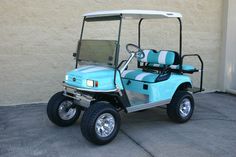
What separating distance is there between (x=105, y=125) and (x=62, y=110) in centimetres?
88

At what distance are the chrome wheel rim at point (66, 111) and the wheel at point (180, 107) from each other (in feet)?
5.11

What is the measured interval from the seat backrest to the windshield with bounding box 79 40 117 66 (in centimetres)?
116

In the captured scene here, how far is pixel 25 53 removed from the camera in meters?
5.83

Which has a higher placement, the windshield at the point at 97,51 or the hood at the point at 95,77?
the windshield at the point at 97,51

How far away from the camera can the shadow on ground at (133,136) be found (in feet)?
12.5

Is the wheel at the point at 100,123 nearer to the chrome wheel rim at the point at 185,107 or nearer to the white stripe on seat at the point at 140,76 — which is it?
the white stripe on seat at the point at 140,76

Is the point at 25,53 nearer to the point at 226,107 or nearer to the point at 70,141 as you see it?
the point at 70,141

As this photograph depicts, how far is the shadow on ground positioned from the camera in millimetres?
3807

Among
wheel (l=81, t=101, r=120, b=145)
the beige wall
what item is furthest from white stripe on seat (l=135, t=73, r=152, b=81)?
the beige wall

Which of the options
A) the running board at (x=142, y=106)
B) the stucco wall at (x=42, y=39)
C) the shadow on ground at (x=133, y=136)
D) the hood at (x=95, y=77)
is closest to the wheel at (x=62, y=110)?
the shadow on ground at (x=133, y=136)

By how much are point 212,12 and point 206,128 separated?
377 centimetres

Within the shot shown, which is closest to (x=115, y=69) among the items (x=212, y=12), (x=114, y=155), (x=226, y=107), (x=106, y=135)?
(x=106, y=135)

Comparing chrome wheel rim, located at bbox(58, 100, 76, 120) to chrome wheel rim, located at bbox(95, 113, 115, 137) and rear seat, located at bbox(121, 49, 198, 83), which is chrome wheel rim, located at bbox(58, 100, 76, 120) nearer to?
chrome wheel rim, located at bbox(95, 113, 115, 137)

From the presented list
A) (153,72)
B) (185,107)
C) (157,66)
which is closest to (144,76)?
(153,72)
